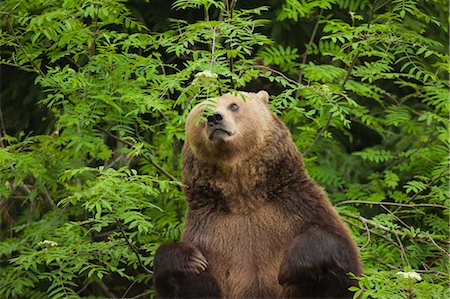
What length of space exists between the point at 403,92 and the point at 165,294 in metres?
5.50

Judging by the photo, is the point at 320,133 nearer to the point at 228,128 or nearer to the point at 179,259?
the point at 228,128

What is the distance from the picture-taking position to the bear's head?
686 cm

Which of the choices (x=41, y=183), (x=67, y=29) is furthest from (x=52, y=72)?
(x=41, y=183)

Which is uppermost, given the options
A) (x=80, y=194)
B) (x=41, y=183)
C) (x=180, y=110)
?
(x=80, y=194)

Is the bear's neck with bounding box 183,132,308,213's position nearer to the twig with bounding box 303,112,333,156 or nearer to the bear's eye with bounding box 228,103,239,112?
the bear's eye with bounding box 228,103,239,112

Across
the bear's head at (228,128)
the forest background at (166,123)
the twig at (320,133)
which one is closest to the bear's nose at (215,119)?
the bear's head at (228,128)

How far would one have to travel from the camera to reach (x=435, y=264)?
8.96 m

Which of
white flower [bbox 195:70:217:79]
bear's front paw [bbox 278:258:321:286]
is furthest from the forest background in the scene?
bear's front paw [bbox 278:258:321:286]

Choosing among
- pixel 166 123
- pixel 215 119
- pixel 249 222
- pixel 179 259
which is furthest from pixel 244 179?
pixel 166 123

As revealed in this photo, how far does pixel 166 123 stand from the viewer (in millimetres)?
8805

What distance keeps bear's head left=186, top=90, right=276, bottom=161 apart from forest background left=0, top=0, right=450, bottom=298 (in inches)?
6.6

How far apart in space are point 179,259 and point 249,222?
0.62 metres

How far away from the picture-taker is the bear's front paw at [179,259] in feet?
21.9

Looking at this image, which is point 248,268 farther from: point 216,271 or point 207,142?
point 207,142
